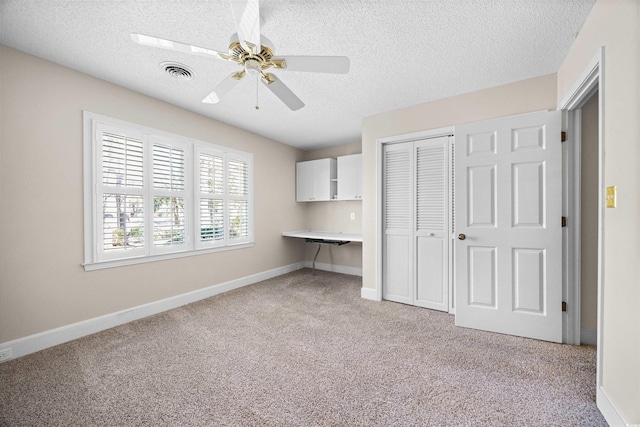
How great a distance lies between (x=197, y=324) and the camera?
2828mm

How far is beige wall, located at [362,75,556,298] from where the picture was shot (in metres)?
2.58

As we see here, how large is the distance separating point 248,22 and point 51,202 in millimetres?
2407

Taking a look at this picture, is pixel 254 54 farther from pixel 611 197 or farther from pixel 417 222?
pixel 417 222

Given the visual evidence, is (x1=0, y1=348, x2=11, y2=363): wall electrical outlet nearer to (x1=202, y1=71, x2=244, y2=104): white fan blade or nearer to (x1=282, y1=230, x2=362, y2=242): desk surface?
(x1=202, y1=71, x2=244, y2=104): white fan blade

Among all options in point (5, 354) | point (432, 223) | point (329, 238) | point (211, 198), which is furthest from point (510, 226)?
point (5, 354)

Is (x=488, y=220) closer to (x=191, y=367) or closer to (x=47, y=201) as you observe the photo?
(x=191, y=367)

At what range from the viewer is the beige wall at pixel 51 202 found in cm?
215

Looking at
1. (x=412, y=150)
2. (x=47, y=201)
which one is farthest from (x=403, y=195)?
(x=47, y=201)

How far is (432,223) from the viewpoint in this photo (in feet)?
10.5

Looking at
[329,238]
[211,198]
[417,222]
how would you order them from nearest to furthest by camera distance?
[417,222] < [211,198] < [329,238]

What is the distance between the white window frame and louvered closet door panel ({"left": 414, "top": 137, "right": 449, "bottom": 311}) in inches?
103

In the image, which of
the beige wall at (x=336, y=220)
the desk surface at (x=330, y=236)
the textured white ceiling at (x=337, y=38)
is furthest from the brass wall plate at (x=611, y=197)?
the beige wall at (x=336, y=220)

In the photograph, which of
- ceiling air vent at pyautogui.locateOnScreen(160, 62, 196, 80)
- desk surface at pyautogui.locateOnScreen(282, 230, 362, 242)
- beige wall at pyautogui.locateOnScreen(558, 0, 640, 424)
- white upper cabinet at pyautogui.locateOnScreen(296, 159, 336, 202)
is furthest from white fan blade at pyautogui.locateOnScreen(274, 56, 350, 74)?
white upper cabinet at pyautogui.locateOnScreen(296, 159, 336, 202)

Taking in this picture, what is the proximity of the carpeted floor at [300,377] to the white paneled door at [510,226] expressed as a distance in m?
0.24
